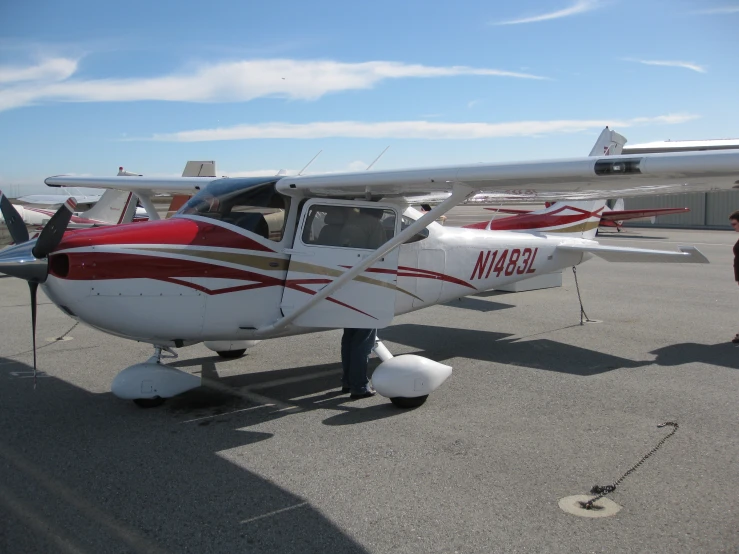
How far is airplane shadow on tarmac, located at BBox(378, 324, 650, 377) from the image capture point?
23.0 feet

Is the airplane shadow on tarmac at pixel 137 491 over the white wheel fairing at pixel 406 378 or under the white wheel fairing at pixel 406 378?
under

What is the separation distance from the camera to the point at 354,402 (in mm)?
5902

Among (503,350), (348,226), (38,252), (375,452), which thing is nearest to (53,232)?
(38,252)

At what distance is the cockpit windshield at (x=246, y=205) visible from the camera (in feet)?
18.4

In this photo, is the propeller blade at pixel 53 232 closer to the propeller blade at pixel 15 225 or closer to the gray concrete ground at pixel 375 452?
the propeller blade at pixel 15 225

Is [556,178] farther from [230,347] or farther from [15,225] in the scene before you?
[15,225]

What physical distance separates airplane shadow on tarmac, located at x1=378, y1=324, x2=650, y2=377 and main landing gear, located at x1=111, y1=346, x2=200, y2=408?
302cm

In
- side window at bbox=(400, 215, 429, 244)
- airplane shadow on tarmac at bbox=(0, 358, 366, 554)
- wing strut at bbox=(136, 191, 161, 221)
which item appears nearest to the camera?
airplane shadow on tarmac at bbox=(0, 358, 366, 554)

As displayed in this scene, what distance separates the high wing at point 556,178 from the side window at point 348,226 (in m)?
0.17

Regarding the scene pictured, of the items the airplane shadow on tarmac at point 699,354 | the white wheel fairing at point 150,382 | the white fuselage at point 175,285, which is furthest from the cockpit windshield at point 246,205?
the airplane shadow on tarmac at point 699,354

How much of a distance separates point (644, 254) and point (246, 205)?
506 centimetres

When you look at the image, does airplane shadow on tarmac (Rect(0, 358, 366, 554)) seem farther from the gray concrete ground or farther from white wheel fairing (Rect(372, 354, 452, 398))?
white wheel fairing (Rect(372, 354, 452, 398))

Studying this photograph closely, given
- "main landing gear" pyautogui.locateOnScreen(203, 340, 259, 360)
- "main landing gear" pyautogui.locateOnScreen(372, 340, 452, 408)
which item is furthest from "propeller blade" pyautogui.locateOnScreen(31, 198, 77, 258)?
"main landing gear" pyautogui.locateOnScreen(372, 340, 452, 408)

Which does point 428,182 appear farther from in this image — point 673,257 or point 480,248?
point 673,257
